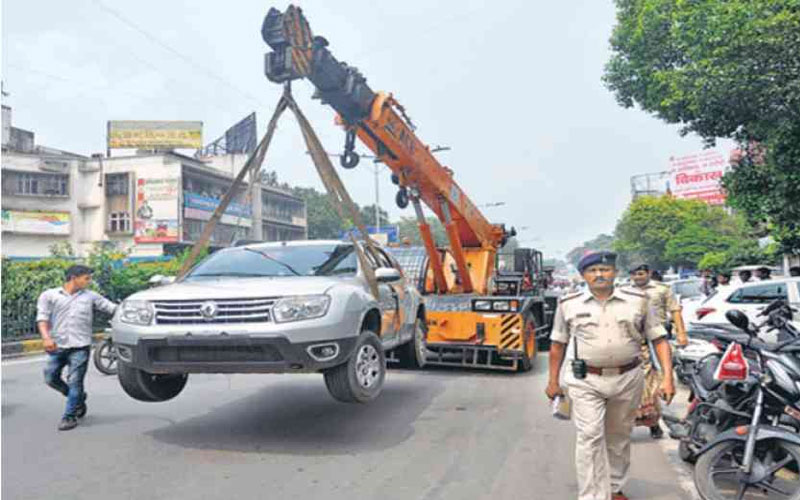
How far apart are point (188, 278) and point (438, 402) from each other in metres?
2.98

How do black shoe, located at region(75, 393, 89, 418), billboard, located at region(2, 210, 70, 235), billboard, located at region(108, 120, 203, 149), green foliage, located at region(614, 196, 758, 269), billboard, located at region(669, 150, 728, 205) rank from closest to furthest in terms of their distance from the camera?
black shoe, located at region(75, 393, 89, 418)
billboard, located at region(2, 210, 70, 235)
green foliage, located at region(614, 196, 758, 269)
billboard, located at region(108, 120, 203, 149)
billboard, located at region(669, 150, 728, 205)

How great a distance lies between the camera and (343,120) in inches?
294

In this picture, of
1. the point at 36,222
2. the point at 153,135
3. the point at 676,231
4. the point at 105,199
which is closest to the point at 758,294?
the point at 36,222

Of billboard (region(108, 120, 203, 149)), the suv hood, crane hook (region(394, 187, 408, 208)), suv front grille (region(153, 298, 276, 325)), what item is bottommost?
suv front grille (region(153, 298, 276, 325))

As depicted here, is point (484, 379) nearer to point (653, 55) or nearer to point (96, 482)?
point (96, 482)

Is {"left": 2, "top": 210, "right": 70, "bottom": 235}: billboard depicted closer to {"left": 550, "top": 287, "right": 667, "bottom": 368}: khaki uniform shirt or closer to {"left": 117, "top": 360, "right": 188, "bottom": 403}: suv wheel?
{"left": 117, "top": 360, "right": 188, "bottom": 403}: suv wheel

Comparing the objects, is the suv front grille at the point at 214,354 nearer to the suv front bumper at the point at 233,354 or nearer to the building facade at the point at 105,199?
the suv front bumper at the point at 233,354

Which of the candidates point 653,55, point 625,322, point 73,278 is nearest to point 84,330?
point 73,278

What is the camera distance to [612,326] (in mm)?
3625

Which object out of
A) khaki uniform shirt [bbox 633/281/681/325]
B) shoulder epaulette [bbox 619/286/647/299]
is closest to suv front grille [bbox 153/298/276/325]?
shoulder epaulette [bbox 619/286/647/299]

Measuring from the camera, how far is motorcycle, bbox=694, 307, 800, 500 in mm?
3576

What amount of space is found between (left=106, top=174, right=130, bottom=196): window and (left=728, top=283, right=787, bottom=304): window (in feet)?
113

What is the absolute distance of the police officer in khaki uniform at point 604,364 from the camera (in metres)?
3.54

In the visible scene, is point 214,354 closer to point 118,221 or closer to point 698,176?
point 118,221
